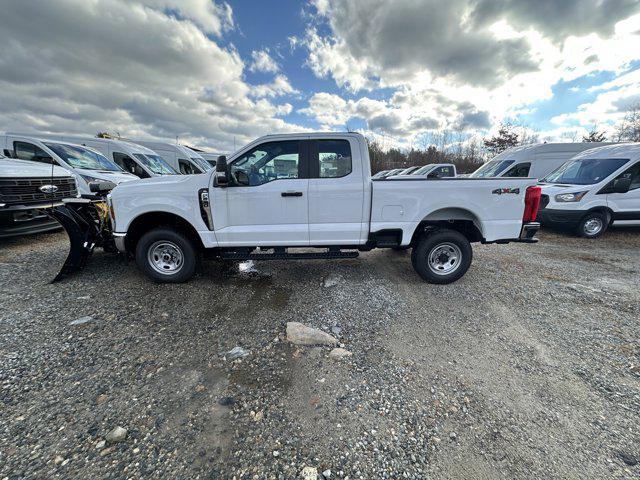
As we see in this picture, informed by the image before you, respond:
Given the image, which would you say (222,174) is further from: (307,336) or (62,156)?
(62,156)

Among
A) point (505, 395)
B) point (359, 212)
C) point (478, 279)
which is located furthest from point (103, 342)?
point (478, 279)

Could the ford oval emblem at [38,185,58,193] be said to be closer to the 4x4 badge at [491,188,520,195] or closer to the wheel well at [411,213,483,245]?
the wheel well at [411,213,483,245]

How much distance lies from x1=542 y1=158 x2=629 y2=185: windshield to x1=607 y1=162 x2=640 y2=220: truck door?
0.27m

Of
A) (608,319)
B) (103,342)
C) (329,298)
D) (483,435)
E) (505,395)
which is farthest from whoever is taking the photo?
(329,298)

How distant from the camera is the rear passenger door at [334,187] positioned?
12.2 feet

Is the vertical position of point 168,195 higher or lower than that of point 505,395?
higher

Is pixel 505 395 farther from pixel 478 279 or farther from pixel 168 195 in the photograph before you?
pixel 168 195

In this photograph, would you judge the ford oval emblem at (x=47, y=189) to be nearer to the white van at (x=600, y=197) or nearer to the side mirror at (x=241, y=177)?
the side mirror at (x=241, y=177)

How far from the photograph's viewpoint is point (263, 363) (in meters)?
2.48

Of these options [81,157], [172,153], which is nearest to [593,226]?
[81,157]

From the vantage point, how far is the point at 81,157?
25.5 ft

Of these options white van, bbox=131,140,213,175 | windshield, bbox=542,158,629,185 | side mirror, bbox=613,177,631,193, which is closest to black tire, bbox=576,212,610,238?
side mirror, bbox=613,177,631,193

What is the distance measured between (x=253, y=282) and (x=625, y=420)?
3.92m

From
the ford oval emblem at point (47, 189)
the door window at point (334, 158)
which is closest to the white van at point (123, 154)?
the ford oval emblem at point (47, 189)
